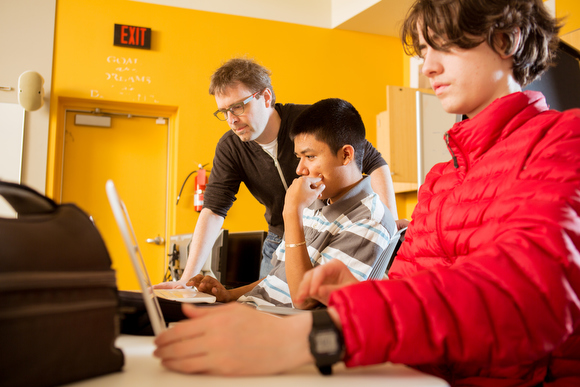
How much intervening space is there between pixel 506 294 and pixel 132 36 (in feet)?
13.6

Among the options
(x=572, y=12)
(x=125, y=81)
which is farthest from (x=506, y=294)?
(x=125, y=81)

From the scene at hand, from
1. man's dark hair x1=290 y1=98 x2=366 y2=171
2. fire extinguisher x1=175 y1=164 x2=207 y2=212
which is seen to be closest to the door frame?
fire extinguisher x1=175 y1=164 x2=207 y2=212

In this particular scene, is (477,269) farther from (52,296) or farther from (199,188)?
(199,188)

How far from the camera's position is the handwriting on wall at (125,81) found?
3992mm

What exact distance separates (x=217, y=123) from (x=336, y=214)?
297cm

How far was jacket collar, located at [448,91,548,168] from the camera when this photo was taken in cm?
77

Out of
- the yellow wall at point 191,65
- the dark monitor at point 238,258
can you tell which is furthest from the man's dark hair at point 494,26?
the yellow wall at point 191,65

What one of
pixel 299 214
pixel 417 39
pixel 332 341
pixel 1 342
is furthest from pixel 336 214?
pixel 1 342

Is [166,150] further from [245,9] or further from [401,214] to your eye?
[401,214]

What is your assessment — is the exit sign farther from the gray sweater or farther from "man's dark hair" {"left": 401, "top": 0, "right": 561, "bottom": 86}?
"man's dark hair" {"left": 401, "top": 0, "right": 561, "bottom": 86}

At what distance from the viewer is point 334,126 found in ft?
5.26

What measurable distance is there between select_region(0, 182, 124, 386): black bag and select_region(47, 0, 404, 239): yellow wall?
364 cm

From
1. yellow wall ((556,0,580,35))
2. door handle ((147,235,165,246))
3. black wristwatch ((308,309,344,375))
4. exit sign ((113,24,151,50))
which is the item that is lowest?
black wristwatch ((308,309,344,375))

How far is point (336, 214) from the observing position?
147cm
